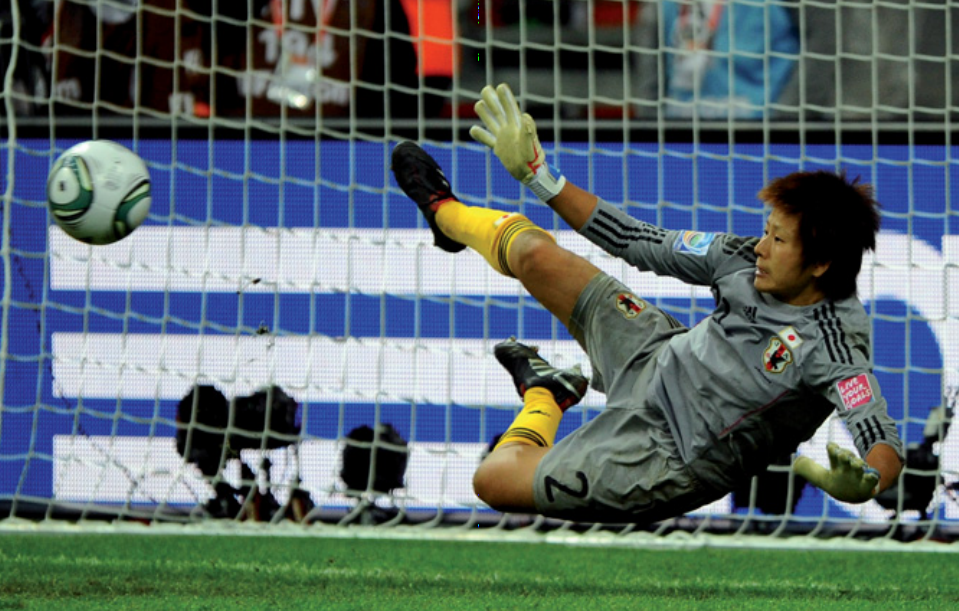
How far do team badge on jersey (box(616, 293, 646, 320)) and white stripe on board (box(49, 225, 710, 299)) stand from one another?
2005 mm

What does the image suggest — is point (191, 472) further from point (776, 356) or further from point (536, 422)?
point (776, 356)

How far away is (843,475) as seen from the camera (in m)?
2.67

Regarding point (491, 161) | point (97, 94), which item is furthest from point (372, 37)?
point (97, 94)

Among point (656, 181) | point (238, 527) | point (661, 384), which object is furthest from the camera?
point (656, 181)

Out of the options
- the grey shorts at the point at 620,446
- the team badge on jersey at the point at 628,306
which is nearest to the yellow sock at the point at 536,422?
the grey shorts at the point at 620,446

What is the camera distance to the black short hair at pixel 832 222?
10.2 feet

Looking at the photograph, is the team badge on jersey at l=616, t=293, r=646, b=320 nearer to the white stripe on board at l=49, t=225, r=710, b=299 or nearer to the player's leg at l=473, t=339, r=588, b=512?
the player's leg at l=473, t=339, r=588, b=512

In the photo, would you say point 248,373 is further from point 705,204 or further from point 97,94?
point 705,204

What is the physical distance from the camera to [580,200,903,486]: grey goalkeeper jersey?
309cm

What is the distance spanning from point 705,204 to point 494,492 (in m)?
2.41

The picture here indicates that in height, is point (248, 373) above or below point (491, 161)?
below

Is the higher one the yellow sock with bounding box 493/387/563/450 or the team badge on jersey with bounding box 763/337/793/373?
the team badge on jersey with bounding box 763/337/793/373

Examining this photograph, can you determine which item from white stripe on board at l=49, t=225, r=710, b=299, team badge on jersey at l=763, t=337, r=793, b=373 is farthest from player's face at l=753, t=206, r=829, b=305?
white stripe on board at l=49, t=225, r=710, b=299

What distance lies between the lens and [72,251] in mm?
5465
